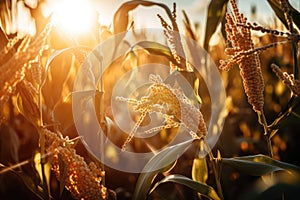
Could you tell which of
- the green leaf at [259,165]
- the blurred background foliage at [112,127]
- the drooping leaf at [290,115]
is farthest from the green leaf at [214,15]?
the green leaf at [259,165]

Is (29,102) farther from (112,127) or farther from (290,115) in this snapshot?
(112,127)

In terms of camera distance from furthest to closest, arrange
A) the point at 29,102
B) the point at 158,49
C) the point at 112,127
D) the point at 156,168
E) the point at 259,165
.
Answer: the point at 112,127
the point at 158,49
the point at 29,102
the point at 156,168
the point at 259,165

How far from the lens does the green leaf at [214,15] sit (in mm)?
1898

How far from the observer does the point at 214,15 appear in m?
1.91

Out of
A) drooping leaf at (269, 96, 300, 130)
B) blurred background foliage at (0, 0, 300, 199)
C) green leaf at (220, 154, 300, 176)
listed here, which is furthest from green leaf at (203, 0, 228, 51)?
green leaf at (220, 154, 300, 176)

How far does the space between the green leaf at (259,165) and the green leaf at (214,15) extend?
2.12ft

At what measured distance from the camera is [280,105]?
3.65m

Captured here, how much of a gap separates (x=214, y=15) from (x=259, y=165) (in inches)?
29.1

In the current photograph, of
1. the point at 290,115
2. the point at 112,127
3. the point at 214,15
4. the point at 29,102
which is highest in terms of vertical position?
the point at 214,15

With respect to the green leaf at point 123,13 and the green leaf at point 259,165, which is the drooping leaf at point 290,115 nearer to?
the green leaf at point 259,165

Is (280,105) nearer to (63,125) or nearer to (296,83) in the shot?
(63,125)

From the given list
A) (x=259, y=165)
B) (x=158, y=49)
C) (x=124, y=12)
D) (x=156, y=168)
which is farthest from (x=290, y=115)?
(x=124, y=12)

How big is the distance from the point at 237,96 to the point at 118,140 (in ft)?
6.48

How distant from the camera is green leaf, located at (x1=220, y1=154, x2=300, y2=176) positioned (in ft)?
4.38
